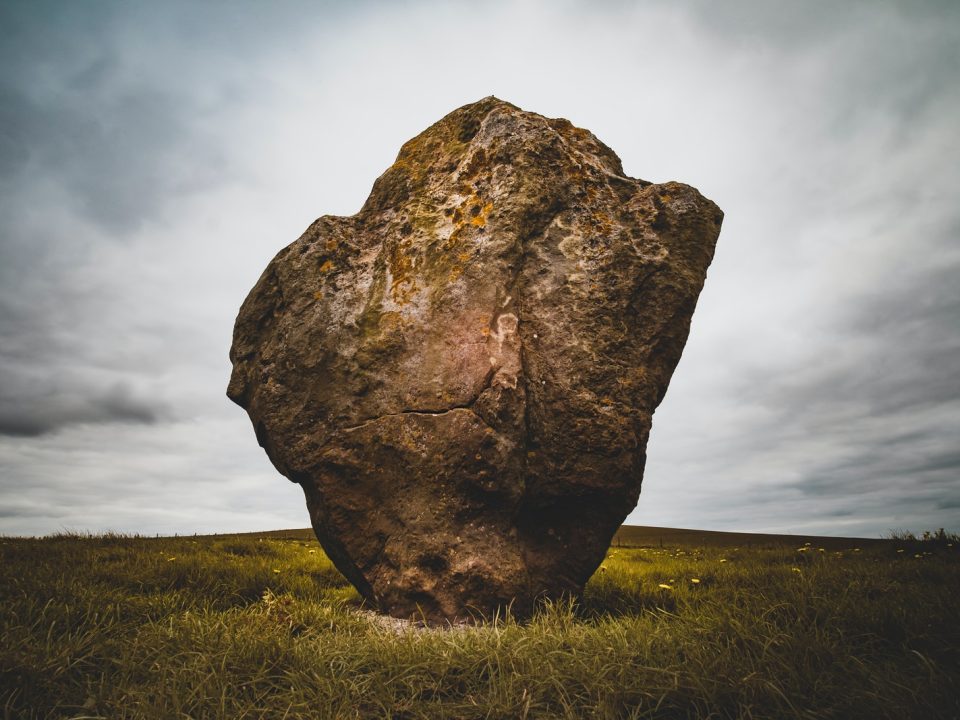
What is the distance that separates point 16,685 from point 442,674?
221 centimetres

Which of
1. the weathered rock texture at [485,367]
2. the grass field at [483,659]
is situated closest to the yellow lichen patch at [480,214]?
the weathered rock texture at [485,367]

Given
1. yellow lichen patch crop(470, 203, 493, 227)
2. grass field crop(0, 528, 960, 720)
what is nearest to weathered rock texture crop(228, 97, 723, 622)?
yellow lichen patch crop(470, 203, 493, 227)

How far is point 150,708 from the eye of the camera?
250cm

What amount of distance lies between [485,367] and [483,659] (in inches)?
87.1

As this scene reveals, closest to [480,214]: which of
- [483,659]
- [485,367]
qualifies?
[485,367]

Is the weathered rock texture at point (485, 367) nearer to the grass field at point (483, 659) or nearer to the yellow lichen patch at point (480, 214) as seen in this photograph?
the yellow lichen patch at point (480, 214)

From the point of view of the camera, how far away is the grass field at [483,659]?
2465mm

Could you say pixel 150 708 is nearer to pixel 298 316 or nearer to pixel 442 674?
pixel 442 674

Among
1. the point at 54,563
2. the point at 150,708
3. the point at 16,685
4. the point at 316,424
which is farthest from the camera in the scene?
the point at 54,563

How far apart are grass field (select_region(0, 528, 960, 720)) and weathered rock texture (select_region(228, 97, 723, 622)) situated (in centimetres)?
62

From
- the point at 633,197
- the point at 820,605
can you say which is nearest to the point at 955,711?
the point at 820,605

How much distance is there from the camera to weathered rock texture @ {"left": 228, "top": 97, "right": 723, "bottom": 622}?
173 inches

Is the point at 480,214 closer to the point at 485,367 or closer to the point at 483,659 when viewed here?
the point at 485,367

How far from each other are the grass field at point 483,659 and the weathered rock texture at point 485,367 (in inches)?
24.3
